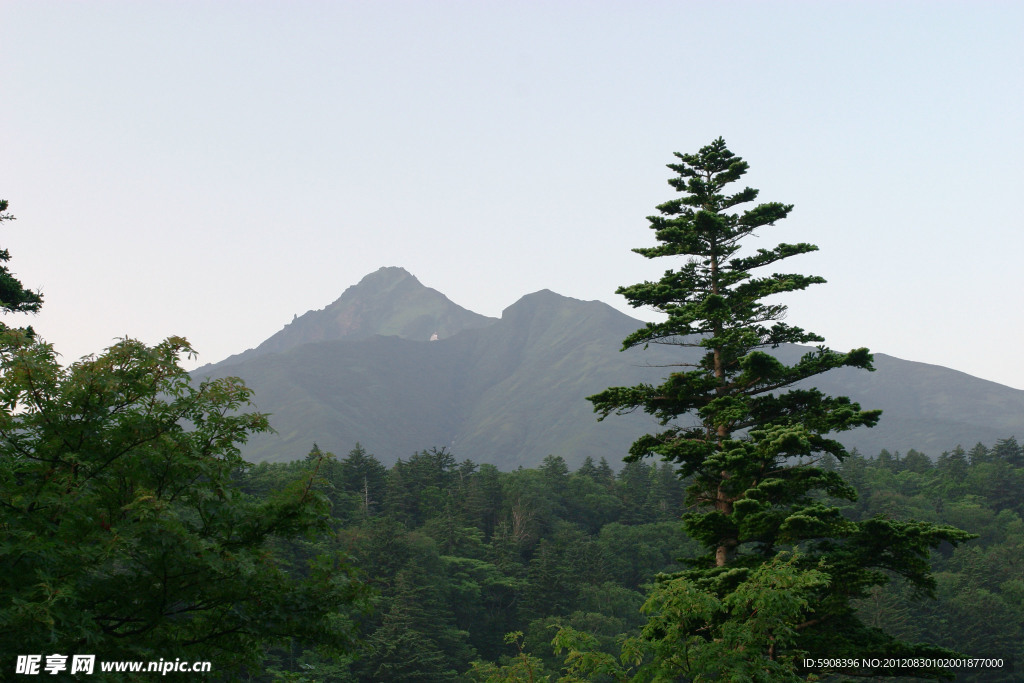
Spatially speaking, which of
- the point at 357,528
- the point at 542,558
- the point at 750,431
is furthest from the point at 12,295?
the point at 542,558

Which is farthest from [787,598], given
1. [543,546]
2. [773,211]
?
[543,546]

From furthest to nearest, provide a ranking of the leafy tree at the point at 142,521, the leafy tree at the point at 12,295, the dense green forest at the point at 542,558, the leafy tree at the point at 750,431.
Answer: the dense green forest at the point at 542,558 < the leafy tree at the point at 12,295 < the leafy tree at the point at 750,431 < the leafy tree at the point at 142,521

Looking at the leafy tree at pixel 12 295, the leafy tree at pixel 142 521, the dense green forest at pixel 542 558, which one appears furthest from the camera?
the dense green forest at pixel 542 558

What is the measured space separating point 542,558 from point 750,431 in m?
59.3

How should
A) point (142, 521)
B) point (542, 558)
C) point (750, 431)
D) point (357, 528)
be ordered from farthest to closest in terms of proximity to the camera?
point (542, 558), point (357, 528), point (750, 431), point (142, 521)

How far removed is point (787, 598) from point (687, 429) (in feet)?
19.8

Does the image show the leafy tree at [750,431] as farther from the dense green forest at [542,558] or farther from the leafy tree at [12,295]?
the dense green forest at [542,558]

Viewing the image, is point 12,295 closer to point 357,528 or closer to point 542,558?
point 357,528

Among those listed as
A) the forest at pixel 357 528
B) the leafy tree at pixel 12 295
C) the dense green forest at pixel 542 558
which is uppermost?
the leafy tree at pixel 12 295

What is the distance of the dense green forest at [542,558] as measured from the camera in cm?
5834

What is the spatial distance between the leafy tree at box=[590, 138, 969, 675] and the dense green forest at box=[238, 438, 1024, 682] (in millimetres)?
33050

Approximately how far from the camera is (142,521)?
779cm

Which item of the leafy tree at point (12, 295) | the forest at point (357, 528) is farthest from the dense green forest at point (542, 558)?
the forest at point (357, 528)

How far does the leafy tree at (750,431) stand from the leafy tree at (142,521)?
7.00m
